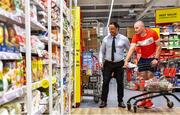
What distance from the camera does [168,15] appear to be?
10.1 m

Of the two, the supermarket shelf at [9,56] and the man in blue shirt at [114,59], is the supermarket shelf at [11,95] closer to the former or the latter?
the supermarket shelf at [9,56]

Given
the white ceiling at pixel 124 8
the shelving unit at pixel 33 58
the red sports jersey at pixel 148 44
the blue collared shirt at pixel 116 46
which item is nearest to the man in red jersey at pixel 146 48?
the red sports jersey at pixel 148 44

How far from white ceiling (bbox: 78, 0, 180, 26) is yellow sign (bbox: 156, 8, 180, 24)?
0.95 metres

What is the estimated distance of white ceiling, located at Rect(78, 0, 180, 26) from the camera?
11.3m

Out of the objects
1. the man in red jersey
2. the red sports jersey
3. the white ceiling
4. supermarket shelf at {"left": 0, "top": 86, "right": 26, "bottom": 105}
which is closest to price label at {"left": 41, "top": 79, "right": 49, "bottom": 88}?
supermarket shelf at {"left": 0, "top": 86, "right": 26, "bottom": 105}

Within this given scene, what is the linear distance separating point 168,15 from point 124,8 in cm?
446

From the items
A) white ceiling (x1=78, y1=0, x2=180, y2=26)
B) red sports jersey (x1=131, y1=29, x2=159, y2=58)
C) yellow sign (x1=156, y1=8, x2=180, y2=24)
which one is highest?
white ceiling (x1=78, y1=0, x2=180, y2=26)

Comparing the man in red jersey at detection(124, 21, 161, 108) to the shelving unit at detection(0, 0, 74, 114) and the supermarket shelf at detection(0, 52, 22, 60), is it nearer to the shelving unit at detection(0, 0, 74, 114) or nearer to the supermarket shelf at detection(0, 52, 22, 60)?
the shelving unit at detection(0, 0, 74, 114)

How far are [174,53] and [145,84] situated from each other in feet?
16.8

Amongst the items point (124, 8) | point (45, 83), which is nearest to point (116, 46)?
point (45, 83)

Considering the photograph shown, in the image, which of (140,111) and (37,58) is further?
(140,111)

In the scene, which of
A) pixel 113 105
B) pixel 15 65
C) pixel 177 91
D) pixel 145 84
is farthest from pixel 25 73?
pixel 177 91

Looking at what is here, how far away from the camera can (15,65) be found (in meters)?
1.98

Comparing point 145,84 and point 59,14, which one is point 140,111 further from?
point 59,14
